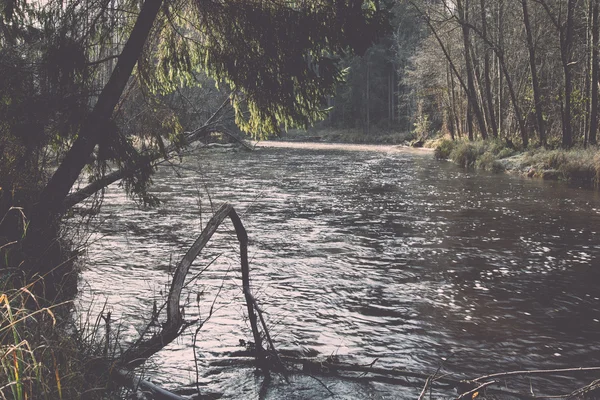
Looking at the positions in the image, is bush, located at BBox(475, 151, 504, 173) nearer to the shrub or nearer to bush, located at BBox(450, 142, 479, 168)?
the shrub

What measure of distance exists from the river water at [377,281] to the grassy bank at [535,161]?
7.69 feet

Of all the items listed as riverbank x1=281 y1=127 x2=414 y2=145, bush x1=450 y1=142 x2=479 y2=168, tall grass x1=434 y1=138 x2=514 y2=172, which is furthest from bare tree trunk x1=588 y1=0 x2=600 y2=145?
riverbank x1=281 y1=127 x2=414 y2=145

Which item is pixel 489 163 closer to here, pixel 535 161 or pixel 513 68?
pixel 535 161

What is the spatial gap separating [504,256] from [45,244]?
7251 mm

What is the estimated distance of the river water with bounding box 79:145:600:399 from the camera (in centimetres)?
539

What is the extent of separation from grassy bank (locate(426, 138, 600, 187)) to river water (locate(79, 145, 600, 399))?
2.35 metres

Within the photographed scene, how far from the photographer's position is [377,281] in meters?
8.12

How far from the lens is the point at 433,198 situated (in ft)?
53.4

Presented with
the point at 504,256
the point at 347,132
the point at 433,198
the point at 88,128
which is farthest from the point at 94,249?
the point at 347,132

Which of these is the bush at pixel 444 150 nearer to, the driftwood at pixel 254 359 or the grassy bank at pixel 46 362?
the driftwood at pixel 254 359

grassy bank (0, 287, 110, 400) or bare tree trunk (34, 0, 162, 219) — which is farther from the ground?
bare tree trunk (34, 0, 162, 219)

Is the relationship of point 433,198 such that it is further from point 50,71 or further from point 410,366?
point 50,71

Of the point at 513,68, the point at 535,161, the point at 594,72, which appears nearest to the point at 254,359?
the point at 594,72

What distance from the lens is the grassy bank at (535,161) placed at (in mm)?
18375
